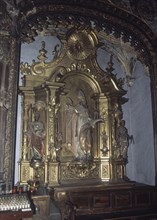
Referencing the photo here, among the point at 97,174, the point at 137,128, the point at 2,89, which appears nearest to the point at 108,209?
the point at 97,174

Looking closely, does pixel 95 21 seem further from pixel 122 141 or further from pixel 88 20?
pixel 122 141

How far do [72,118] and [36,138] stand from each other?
1094 millimetres

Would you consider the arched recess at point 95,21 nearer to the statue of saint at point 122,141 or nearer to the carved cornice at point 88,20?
the carved cornice at point 88,20

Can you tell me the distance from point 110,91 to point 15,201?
4.08 m

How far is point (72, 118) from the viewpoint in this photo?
670 cm

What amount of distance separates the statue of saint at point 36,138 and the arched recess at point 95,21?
1895mm

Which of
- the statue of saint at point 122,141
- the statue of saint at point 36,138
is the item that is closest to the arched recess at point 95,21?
the statue of saint at point 122,141

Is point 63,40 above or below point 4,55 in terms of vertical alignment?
above

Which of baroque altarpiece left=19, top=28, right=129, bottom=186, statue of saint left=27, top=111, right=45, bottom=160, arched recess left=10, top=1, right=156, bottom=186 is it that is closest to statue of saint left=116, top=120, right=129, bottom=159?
baroque altarpiece left=19, top=28, right=129, bottom=186

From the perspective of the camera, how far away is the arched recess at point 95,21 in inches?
214

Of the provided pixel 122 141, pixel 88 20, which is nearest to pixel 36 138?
pixel 122 141

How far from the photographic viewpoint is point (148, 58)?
244 inches

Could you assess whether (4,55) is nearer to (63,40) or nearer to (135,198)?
(63,40)

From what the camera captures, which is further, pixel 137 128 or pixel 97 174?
pixel 137 128
